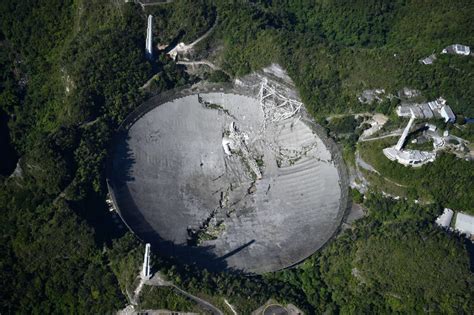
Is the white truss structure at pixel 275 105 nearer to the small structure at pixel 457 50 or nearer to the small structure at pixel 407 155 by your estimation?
the small structure at pixel 407 155

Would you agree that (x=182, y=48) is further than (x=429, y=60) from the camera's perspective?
No

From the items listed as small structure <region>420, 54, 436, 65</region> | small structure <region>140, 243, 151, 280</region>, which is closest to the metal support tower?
small structure <region>420, 54, 436, 65</region>

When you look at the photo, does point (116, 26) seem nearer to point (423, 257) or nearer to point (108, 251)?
point (108, 251)

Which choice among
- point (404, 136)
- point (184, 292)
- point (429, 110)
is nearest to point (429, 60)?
point (429, 110)

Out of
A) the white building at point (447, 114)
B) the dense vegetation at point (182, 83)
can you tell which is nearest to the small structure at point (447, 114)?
the white building at point (447, 114)

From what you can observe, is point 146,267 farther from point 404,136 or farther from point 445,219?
point 445,219

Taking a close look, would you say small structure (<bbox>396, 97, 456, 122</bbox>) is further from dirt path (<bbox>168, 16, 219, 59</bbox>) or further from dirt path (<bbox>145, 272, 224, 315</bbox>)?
dirt path (<bbox>145, 272, 224, 315</bbox>)

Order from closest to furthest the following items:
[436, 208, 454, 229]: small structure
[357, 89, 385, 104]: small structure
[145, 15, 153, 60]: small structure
Answer: [436, 208, 454, 229]: small structure, [357, 89, 385, 104]: small structure, [145, 15, 153, 60]: small structure
